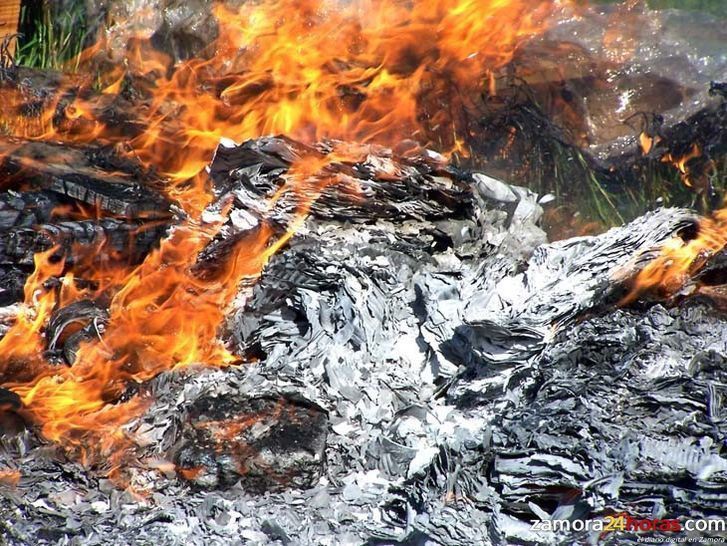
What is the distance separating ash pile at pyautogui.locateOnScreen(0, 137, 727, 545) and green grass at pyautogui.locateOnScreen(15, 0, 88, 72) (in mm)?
2582

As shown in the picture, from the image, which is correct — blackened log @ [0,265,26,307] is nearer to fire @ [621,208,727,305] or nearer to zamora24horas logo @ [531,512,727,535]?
zamora24horas logo @ [531,512,727,535]

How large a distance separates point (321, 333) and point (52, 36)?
12.4 feet

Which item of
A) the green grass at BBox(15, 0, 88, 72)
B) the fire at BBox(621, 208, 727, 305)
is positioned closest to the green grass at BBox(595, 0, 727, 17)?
the fire at BBox(621, 208, 727, 305)

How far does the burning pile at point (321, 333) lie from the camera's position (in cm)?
238

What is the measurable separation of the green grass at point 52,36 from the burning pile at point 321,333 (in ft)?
3.82

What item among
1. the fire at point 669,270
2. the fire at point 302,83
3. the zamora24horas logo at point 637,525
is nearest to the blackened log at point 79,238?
the fire at point 302,83

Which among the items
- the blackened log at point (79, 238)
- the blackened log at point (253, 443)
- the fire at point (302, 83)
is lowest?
the blackened log at point (253, 443)

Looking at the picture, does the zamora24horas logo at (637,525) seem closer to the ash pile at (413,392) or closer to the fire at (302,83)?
the ash pile at (413,392)

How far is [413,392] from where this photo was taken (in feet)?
9.30

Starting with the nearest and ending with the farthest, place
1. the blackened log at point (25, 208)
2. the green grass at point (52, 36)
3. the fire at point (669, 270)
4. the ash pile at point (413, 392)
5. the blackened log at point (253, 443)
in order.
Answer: the ash pile at point (413, 392) < the blackened log at point (253, 443) < the fire at point (669, 270) < the blackened log at point (25, 208) < the green grass at point (52, 36)

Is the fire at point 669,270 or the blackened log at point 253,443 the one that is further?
the fire at point 669,270

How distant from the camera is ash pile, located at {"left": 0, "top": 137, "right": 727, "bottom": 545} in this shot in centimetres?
230

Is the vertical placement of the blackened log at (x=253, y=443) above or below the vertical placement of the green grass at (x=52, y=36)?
below

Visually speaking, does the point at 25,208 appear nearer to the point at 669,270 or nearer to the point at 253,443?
the point at 253,443
